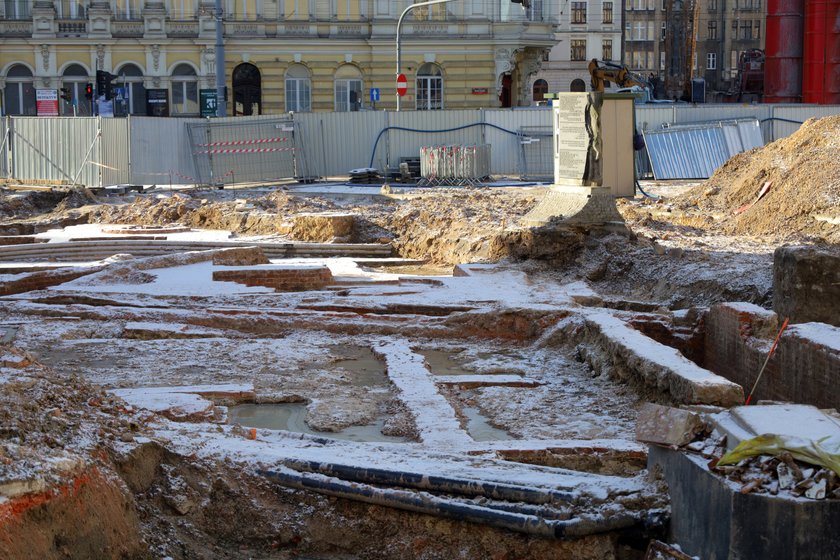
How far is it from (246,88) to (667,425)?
120ft

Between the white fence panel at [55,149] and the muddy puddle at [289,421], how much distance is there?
1719cm

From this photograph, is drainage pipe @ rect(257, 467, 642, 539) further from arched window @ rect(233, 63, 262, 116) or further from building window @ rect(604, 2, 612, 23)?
building window @ rect(604, 2, 612, 23)

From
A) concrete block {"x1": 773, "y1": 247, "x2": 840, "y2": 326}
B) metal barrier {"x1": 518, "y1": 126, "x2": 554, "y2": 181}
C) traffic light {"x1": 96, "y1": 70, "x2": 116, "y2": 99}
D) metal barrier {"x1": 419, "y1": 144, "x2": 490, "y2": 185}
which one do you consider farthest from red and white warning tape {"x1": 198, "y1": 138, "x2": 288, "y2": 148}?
concrete block {"x1": 773, "y1": 247, "x2": 840, "y2": 326}

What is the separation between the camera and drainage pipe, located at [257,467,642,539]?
4.82 m

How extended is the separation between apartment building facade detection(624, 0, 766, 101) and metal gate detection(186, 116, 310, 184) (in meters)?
49.7

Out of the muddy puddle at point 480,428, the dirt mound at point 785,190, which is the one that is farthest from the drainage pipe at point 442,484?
the dirt mound at point 785,190

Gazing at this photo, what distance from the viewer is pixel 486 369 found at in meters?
8.59

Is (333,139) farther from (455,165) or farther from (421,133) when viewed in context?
(455,165)

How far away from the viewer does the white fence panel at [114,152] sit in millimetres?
23344

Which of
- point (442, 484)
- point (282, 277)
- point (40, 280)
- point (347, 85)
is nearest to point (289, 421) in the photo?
point (442, 484)

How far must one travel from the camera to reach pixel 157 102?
127 ft

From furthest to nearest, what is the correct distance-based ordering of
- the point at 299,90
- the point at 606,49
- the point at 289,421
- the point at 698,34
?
the point at 698,34, the point at 606,49, the point at 299,90, the point at 289,421

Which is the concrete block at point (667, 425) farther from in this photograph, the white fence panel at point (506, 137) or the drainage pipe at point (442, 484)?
the white fence panel at point (506, 137)

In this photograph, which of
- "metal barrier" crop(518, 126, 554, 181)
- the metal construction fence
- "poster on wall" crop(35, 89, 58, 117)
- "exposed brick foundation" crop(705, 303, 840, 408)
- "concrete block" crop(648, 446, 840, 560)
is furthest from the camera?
"poster on wall" crop(35, 89, 58, 117)
